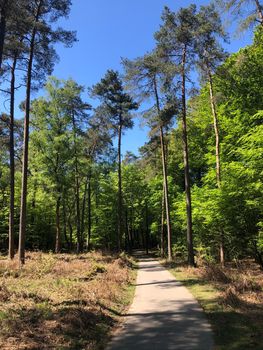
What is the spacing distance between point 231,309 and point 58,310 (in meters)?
4.01

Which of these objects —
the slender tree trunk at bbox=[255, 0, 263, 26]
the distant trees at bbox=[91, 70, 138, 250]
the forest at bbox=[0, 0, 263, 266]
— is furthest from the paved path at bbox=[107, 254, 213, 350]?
the distant trees at bbox=[91, 70, 138, 250]

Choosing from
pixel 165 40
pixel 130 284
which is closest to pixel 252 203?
pixel 130 284

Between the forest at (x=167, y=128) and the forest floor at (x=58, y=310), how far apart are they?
4839 millimetres

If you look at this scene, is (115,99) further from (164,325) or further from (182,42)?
(164,325)

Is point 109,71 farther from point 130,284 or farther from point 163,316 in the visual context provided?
point 163,316

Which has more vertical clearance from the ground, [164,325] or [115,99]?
[115,99]

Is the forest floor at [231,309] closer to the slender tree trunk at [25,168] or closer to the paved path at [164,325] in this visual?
the paved path at [164,325]

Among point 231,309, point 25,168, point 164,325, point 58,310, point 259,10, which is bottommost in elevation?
point 164,325

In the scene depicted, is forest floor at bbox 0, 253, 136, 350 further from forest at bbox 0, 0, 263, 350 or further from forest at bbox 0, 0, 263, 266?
forest at bbox 0, 0, 263, 266

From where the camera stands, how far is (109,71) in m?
29.8

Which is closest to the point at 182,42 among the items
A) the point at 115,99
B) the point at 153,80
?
the point at 153,80

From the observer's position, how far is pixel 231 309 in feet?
27.1

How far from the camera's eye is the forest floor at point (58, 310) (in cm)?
615

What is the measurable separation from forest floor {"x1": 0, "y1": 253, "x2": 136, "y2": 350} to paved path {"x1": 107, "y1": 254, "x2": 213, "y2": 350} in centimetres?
38
